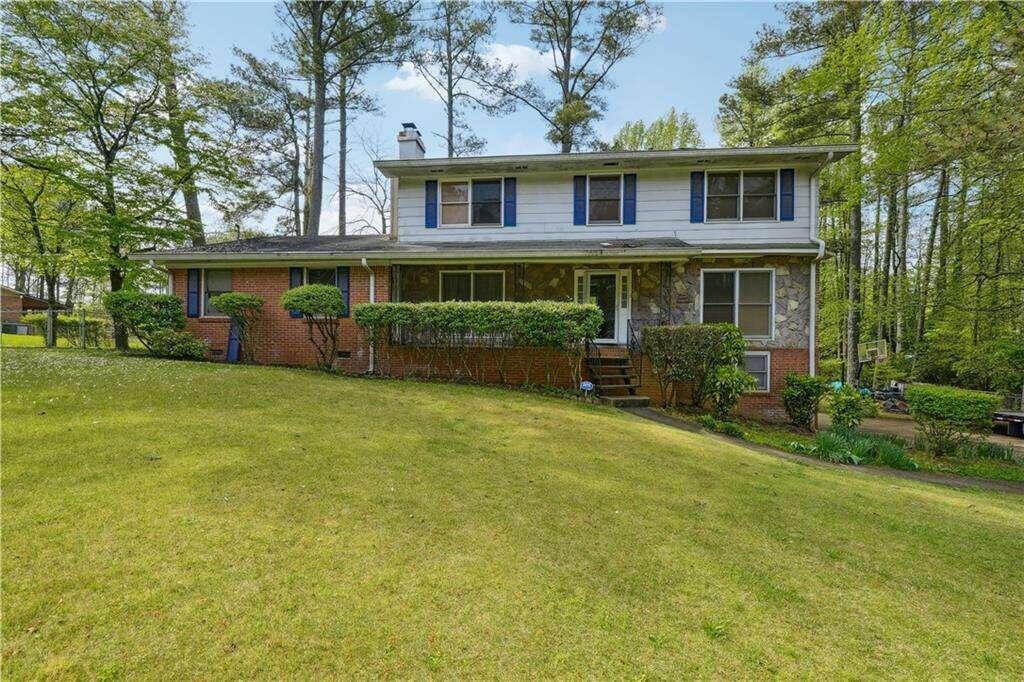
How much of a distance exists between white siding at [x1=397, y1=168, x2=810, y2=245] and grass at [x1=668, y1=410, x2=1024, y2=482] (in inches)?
185

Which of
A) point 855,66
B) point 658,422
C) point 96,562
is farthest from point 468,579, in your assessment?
point 855,66

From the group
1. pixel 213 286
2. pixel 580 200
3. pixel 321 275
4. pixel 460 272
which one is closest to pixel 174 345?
pixel 213 286

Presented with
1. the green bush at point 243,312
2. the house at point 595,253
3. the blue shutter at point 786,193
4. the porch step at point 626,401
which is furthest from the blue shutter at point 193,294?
the blue shutter at point 786,193

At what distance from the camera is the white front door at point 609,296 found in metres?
11.4

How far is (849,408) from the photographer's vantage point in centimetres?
905

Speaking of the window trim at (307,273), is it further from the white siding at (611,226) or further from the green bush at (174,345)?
the green bush at (174,345)

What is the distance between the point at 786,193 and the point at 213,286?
14787 mm

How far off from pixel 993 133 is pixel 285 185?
21728 millimetres

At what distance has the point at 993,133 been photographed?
297 inches

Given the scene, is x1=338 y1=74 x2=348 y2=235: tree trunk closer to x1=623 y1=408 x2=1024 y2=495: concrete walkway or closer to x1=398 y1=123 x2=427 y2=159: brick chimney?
x1=398 y1=123 x2=427 y2=159: brick chimney

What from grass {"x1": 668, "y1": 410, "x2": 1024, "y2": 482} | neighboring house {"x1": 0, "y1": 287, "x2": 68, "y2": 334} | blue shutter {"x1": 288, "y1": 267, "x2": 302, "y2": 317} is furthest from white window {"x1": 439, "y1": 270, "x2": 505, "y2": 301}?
neighboring house {"x1": 0, "y1": 287, "x2": 68, "y2": 334}

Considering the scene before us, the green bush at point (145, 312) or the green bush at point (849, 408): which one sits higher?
the green bush at point (145, 312)

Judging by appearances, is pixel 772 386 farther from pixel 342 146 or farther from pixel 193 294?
pixel 342 146

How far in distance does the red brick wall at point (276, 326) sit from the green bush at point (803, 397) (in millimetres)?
9968
